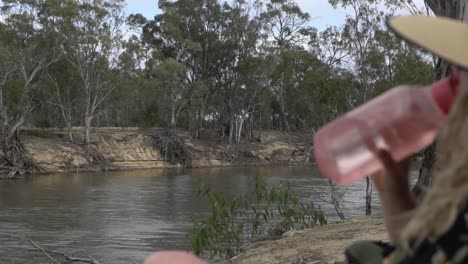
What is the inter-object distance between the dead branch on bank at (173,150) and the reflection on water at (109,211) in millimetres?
7118

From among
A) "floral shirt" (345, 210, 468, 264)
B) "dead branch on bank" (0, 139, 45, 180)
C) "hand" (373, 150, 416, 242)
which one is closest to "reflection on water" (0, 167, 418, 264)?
"dead branch on bank" (0, 139, 45, 180)

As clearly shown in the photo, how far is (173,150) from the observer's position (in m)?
29.0

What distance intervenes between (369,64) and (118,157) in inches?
557

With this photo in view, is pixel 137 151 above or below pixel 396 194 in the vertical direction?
above

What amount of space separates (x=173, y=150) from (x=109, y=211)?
16.3 meters

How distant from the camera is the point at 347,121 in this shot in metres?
0.91

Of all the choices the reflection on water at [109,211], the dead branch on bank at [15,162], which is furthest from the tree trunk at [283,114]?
the dead branch on bank at [15,162]

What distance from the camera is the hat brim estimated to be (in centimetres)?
80

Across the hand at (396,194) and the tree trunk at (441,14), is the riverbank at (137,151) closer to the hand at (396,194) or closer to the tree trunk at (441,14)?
the tree trunk at (441,14)

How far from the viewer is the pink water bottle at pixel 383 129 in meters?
0.90

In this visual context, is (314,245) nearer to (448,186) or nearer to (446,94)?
(446,94)

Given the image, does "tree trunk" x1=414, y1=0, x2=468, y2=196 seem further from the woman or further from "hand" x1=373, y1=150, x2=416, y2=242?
the woman

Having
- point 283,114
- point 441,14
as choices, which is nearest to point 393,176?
point 441,14

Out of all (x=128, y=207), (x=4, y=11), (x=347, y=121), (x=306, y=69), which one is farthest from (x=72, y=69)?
(x=347, y=121)
